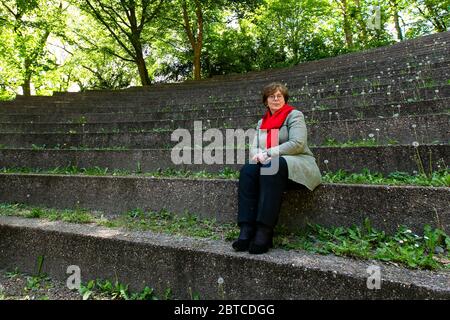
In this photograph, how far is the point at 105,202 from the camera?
331cm

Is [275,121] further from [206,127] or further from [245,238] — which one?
[206,127]

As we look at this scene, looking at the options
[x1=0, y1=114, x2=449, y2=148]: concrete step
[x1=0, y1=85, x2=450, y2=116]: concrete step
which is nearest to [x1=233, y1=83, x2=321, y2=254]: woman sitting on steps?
[x1=0, y1=114, x2=449, y2=148]: concrete step

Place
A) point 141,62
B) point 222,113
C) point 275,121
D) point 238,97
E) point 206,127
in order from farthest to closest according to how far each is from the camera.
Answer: point 141,62 → point 238,97 → point 222,113 → point 206,127 → point 275,121

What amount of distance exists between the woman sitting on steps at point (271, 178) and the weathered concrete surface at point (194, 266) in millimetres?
139

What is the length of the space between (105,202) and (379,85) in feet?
12.4

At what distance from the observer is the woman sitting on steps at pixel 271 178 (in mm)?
2139

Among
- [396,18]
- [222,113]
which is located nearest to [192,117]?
[222,113]

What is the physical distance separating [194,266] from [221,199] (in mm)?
779

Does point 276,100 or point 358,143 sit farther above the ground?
point 276,100

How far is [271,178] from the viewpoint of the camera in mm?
2209

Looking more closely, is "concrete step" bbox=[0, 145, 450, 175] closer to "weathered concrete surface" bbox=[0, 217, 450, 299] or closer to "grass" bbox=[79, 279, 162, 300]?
"weathered concrete surface" bbox=[0, 217, 450, 299]

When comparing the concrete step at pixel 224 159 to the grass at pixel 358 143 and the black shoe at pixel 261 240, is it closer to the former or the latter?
the grass at pixel 358 143

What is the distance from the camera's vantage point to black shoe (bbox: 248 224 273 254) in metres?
2.06

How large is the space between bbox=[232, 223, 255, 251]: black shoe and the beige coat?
43cm
